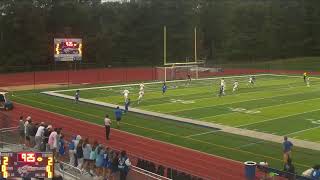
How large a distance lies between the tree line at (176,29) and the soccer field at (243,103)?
3329 cm

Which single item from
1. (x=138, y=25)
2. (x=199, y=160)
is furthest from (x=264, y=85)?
(x=138, y=25)

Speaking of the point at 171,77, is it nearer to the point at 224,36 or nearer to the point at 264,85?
the point at 264,85

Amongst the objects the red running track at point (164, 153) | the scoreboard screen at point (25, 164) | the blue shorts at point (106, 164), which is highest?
the scoreboard screen at point (25, 164)

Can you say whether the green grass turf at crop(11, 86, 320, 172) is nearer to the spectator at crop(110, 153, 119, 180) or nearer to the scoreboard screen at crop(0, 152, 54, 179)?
the spectator at crop(110, 153, 119, 180)

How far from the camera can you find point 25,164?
1174 centimetres

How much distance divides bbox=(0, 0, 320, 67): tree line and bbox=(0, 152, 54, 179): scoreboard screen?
62056 mm

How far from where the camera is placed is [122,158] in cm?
1415

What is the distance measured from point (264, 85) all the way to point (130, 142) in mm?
25827

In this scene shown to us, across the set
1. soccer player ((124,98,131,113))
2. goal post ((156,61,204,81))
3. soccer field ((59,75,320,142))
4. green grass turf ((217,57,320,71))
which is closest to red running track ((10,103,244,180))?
soccer player ((124,98,131,113))

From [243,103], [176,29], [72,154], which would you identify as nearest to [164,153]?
[72,154]

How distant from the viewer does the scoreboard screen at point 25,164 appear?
461 inches

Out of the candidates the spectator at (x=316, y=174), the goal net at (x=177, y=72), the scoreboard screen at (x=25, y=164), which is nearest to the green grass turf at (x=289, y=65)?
the goal net at (x=177, y=72)

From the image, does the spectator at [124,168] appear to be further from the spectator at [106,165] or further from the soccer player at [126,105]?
the soccer player at [126,105]

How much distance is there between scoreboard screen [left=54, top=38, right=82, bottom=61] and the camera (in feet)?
152
